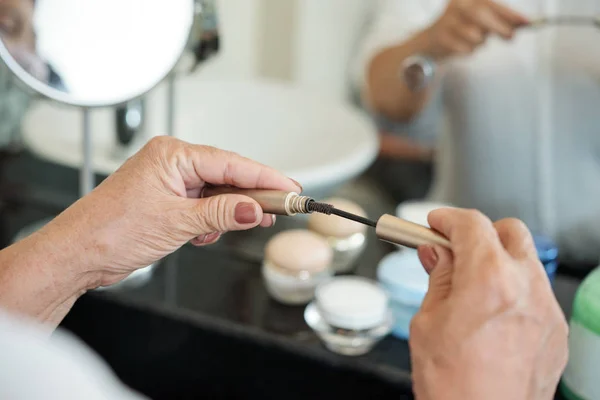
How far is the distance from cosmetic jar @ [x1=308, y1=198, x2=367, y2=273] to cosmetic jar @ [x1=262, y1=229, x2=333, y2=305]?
40 millimetres

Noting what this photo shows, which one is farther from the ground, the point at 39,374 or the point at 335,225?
the point at 39,374

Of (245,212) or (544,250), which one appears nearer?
(245,212)

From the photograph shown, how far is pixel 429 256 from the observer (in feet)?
1.42

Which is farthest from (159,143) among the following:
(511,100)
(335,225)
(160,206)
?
(511,100)

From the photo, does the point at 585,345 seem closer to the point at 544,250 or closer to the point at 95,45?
the point at 544,250

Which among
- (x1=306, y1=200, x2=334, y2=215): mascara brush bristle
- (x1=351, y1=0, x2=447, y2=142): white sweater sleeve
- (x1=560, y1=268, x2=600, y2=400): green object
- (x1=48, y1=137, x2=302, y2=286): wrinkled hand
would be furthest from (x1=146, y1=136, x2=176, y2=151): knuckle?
(x1=351, y1=0, x2=447, y2=142): white sweater sleeve

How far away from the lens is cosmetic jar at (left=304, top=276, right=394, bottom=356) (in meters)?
0.59

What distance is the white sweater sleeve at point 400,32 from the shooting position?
3.03 ft

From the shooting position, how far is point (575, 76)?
826mm

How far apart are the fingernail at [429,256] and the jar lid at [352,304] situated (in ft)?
0.52

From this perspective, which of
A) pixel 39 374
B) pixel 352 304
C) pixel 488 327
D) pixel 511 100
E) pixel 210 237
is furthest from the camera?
pixel 511 100

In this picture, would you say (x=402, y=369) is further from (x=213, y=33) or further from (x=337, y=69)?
(x=337, y=69)

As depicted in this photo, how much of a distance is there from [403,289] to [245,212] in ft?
0.75

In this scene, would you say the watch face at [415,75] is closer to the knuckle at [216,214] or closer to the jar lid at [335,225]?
the jar lid at [335,225]
